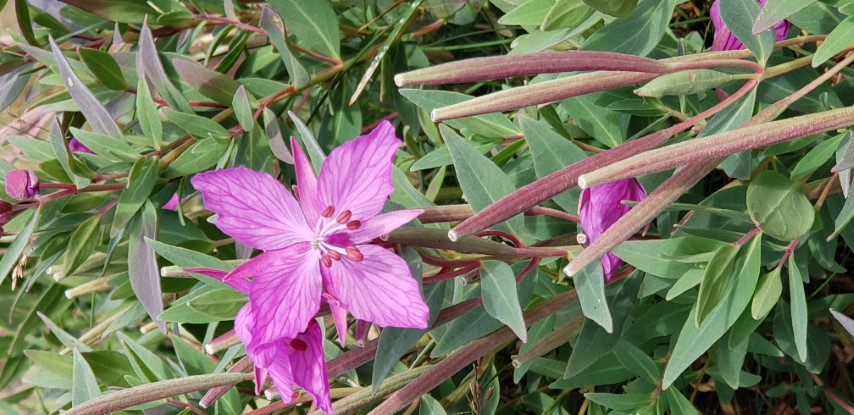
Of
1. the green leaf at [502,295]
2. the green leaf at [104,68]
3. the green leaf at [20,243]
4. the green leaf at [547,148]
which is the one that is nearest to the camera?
the green leaf at [502,295]

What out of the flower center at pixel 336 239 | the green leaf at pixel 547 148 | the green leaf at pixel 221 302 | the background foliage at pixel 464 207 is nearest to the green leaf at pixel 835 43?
the background foliage at pixel 464 207

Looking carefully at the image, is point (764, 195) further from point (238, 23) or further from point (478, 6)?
point (238, 23)

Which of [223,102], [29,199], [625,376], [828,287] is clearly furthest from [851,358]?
[29,199]

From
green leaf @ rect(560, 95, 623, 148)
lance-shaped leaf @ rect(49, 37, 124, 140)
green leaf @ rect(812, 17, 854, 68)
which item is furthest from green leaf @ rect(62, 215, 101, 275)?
green leaf @ rect(812, 17, 854, 68)

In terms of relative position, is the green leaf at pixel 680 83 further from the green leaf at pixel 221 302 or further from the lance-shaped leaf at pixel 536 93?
the green leaf at pixel 221 302

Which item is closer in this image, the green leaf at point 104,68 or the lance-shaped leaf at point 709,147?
the lance-shaped leaf at point 709,147

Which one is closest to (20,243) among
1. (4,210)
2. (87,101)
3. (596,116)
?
(4,210)
